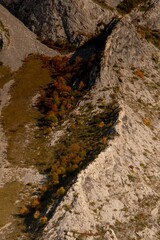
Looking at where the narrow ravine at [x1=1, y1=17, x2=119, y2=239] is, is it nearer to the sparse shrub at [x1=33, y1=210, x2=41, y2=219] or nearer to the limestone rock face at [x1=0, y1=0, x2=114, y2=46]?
the sparse shrub at [x1=33, y1=210, x2=41, y2=219]

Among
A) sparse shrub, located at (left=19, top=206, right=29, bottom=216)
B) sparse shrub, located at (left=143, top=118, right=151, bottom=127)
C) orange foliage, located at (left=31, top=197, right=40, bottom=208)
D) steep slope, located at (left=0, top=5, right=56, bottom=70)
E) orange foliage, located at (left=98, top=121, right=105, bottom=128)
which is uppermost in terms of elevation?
sparse shrub, located at (left=143, top=118, right=151, bottom=127)

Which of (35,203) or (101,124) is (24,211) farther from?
(101,124)

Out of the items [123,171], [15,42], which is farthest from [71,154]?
[15,42]

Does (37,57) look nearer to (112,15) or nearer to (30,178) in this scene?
(112,15)

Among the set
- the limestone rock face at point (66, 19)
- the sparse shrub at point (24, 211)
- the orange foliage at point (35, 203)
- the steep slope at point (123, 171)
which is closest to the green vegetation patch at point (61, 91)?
the steep slope at point (123, 171)

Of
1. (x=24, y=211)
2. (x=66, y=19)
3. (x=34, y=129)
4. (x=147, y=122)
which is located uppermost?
(x=147, y=122)

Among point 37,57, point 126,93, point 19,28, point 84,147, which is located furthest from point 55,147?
point 19,28

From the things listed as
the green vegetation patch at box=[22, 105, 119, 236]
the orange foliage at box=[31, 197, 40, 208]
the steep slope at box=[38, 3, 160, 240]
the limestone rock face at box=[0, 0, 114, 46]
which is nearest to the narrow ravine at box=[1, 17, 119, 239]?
the green vegetation patch at box=[22, 105, 119, 236]
